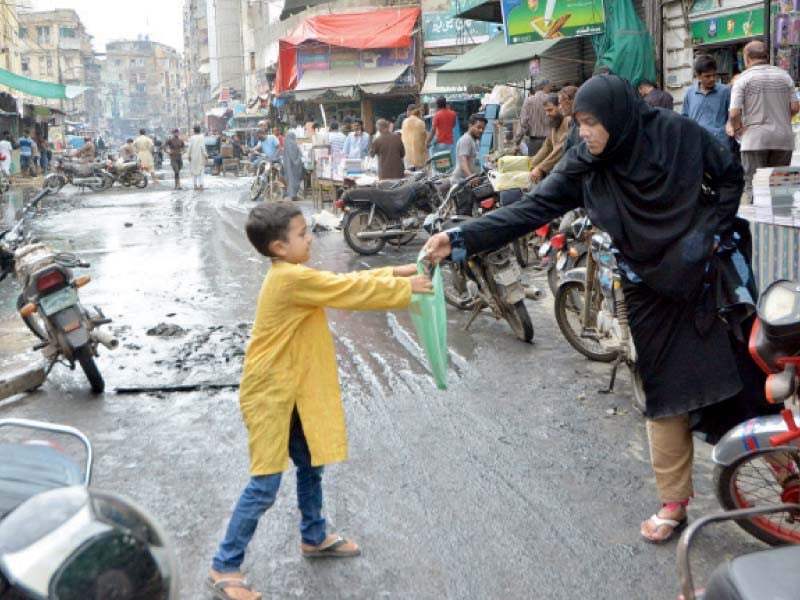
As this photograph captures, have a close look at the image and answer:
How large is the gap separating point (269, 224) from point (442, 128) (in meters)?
13.9

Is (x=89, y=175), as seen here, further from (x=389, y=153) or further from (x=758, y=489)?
(x=758, y=489)

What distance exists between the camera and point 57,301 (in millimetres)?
6156

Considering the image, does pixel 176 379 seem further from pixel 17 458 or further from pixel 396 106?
pixel 396 106

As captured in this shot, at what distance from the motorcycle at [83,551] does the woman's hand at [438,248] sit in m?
2.08

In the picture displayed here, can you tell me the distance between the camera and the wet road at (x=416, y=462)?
137 inches

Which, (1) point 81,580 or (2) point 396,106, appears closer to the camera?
(1) point 81,580

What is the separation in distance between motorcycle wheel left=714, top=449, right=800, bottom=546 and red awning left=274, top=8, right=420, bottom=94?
26.2 meters

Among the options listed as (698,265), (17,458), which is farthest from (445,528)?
(17,458)

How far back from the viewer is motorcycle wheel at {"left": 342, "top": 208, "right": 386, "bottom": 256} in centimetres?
1209

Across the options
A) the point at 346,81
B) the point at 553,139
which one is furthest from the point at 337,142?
the point at 346,81

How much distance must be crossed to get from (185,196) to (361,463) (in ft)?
70.4

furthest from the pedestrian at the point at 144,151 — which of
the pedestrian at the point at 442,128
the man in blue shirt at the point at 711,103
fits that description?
the man in blue shirt at the point at 711,103

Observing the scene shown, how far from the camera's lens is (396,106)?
32.2m

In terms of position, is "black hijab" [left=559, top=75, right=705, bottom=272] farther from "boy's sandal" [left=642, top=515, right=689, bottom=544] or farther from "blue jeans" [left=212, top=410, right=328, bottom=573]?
"blue jeans" [left=212, top=410, right=328, bottom=573]
